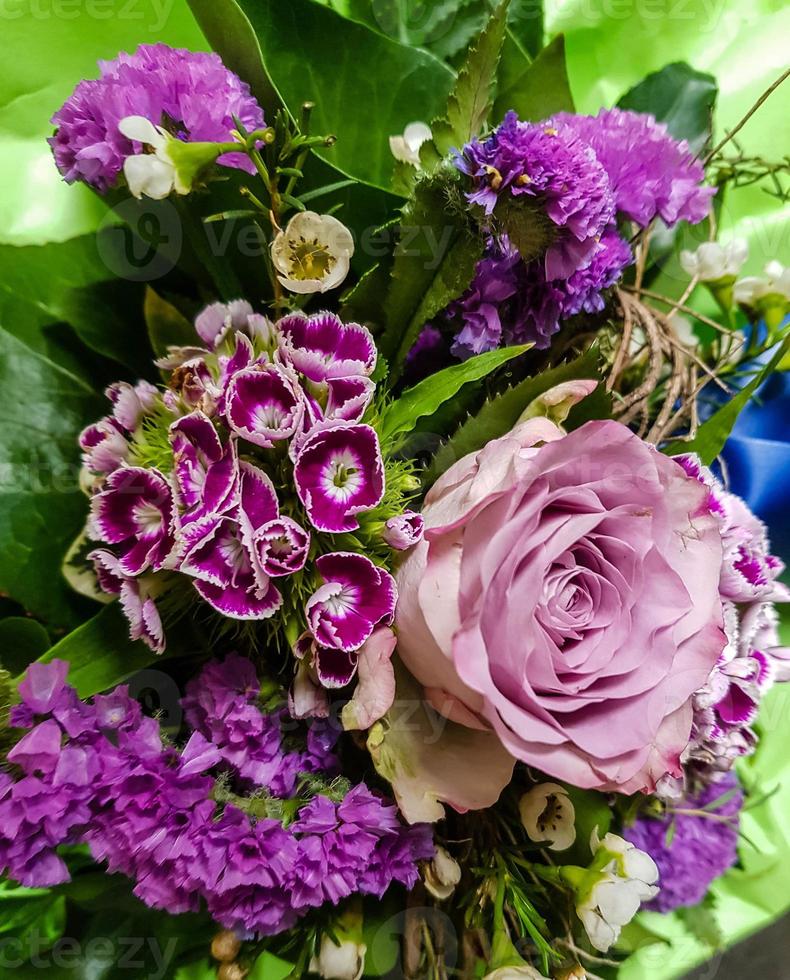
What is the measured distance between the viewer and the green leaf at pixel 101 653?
48cm

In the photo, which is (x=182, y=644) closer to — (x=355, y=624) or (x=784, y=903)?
(x=355, y=624)

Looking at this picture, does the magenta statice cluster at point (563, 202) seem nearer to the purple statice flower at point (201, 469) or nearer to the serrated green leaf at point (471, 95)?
the serrated green leaf at point (471, 95)

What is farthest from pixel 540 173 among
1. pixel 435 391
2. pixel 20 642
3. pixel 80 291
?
pixel 20 642

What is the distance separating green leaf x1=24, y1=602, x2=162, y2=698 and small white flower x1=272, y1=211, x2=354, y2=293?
0.24 metres

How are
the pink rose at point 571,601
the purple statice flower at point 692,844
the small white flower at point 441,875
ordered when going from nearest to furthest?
1. the pink rose at point 571,601
2. the small white flower at point 441,875
3. the purple statice flower at point 692,844

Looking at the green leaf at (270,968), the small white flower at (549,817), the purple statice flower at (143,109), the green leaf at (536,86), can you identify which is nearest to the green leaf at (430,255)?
the purple statice flower at (143,109)

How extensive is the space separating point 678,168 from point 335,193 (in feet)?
0.84

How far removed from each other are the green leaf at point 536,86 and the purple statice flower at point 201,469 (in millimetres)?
378

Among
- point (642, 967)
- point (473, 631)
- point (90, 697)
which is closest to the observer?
point (473, 631)

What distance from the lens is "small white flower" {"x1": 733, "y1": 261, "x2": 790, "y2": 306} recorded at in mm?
660

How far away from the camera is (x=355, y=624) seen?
419mm

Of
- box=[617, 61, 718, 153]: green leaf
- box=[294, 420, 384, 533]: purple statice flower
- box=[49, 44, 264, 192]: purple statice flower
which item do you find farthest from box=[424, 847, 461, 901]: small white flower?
box=[617, 61, 718, 153]: green leaf

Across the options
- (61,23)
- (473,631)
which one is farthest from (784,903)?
(61,23)

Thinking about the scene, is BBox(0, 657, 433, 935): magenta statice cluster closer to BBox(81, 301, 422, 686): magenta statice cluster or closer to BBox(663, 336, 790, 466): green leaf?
BBox(81, 301, 422, 686): magenta statice cluster
